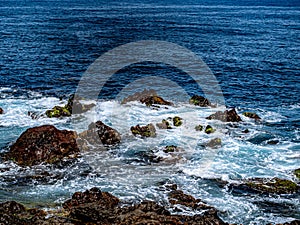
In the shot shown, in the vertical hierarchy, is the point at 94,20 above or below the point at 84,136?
above

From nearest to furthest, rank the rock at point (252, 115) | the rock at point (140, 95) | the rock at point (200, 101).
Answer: the rock at point (252, 115) → the rock at point (200, 101) → the rock at point (140, 95)

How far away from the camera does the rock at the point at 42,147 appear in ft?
82.5

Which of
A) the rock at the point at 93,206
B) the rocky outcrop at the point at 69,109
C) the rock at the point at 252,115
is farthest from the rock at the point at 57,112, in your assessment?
the rock at the point at 252,115

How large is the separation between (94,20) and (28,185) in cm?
8231

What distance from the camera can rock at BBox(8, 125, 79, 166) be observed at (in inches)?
990

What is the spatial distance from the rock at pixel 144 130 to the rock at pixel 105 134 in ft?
6.04

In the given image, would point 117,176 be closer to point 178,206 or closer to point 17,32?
point 178,206

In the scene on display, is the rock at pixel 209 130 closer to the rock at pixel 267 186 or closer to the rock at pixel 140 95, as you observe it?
the rock at pixel 267 186

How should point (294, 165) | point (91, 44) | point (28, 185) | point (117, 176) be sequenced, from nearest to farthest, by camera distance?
point (28, 185) → point (117, 176) → point (294, 165) → point (91, 44)

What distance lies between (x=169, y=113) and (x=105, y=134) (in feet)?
28.7

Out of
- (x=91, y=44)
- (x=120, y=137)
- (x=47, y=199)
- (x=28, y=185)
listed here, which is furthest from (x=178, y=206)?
(x=91, y=44)

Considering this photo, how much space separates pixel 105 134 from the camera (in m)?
29.1

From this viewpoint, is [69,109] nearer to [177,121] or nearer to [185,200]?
[177,121]

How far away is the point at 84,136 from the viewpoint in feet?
A: 94.0
